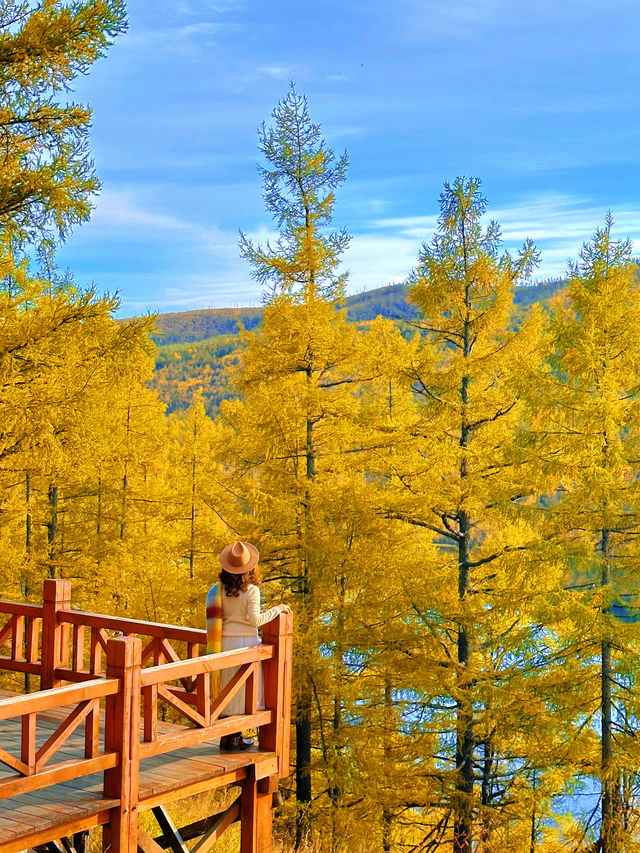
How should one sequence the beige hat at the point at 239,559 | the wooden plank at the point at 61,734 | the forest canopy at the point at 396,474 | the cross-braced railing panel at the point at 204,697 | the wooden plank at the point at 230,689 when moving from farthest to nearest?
the forest canopy at the point at 396,474, the beige hat at the point at 239,559, the wooden plank at the point at 230,689, the cross-braced railing panel at the point at 204,697, the wooden plank at the point at 61,734

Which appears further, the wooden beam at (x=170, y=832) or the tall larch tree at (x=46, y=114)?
the tall larch tree at (x=46, y=114)

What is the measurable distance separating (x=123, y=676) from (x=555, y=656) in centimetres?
862

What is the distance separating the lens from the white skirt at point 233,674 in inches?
324

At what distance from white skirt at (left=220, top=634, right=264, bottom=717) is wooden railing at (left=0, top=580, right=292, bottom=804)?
0.07 metres

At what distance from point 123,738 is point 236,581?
6.19 feet

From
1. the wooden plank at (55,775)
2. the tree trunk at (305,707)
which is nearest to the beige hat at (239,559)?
the wooden plank at (55,775)

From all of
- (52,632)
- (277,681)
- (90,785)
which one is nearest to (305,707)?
(52,632)

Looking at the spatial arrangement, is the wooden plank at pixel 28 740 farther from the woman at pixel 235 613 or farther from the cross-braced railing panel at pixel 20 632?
the cross-braced railing panel at pixel 20 632

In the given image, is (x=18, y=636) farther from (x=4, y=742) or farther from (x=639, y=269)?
(x=639, y=269)

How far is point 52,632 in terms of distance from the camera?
30.0 ft

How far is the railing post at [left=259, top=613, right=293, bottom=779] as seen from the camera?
8.30 metres

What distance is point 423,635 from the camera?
1514 centimetres

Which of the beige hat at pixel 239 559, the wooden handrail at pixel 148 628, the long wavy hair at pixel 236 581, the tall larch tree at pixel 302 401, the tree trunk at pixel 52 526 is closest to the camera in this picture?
the beige hat at pixel 239 559

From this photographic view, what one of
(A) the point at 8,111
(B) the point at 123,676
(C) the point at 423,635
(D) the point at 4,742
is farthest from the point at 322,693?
(A) the point at 8,111
